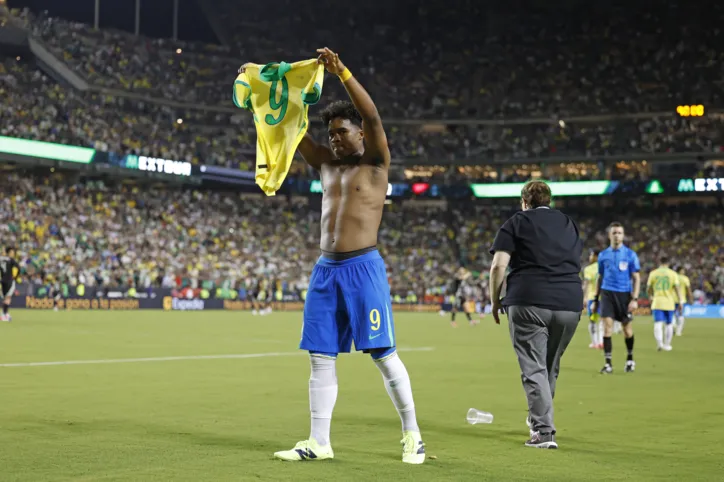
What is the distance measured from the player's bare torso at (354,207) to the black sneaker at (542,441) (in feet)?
7.14

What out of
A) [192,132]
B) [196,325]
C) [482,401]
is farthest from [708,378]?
[192,132]

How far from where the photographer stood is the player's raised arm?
6996 mm

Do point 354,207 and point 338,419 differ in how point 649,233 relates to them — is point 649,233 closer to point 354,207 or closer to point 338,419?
point 338,419

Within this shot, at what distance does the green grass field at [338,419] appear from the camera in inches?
265

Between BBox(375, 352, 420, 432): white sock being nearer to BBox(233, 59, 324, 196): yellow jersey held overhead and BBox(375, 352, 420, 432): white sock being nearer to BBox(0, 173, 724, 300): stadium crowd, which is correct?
BBox(233, 59, 324, 196): yellow jersey held overhead

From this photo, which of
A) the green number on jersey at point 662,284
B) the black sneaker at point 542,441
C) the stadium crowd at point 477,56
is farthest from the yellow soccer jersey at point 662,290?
the stadium crowd at point 477,56

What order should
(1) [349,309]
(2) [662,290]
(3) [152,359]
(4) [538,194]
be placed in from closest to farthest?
(1) [349,309] < (4) [538,194] < (3) [152,359] < (2) [662,290]

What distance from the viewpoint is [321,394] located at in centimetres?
725

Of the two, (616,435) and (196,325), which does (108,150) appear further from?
(616,435)

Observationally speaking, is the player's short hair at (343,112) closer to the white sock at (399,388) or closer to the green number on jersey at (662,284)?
the white sock at (399,388)

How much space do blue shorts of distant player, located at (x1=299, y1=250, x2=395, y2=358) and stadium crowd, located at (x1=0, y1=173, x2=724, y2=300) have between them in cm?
3989

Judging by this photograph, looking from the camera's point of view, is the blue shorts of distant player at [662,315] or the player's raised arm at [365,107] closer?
the player's raised arm at [365,107]

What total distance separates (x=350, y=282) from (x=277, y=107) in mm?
1680

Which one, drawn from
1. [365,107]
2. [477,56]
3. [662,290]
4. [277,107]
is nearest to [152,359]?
[277,107]
